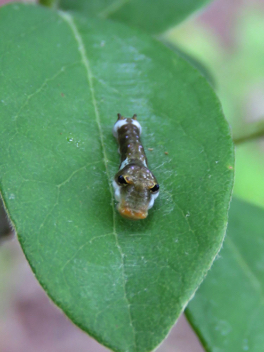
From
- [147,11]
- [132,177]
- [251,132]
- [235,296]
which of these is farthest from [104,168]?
[147,11]

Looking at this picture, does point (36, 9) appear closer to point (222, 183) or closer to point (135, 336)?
point (222, 183)

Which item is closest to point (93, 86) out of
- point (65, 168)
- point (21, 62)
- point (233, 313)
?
point (21, 62)

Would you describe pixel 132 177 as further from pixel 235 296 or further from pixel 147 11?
pixel 147 11

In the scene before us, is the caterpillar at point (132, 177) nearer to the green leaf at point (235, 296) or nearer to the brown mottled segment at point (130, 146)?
the brown mottled segment at point (130, 146)

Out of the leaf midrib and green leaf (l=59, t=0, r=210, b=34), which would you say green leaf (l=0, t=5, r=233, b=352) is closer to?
the leaf midrib

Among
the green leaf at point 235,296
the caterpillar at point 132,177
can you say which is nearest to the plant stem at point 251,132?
the green leaf at point 235,296

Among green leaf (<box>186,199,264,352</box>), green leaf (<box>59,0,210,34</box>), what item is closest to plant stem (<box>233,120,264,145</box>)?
green leaf (<box>186,199,264,352</box>)
